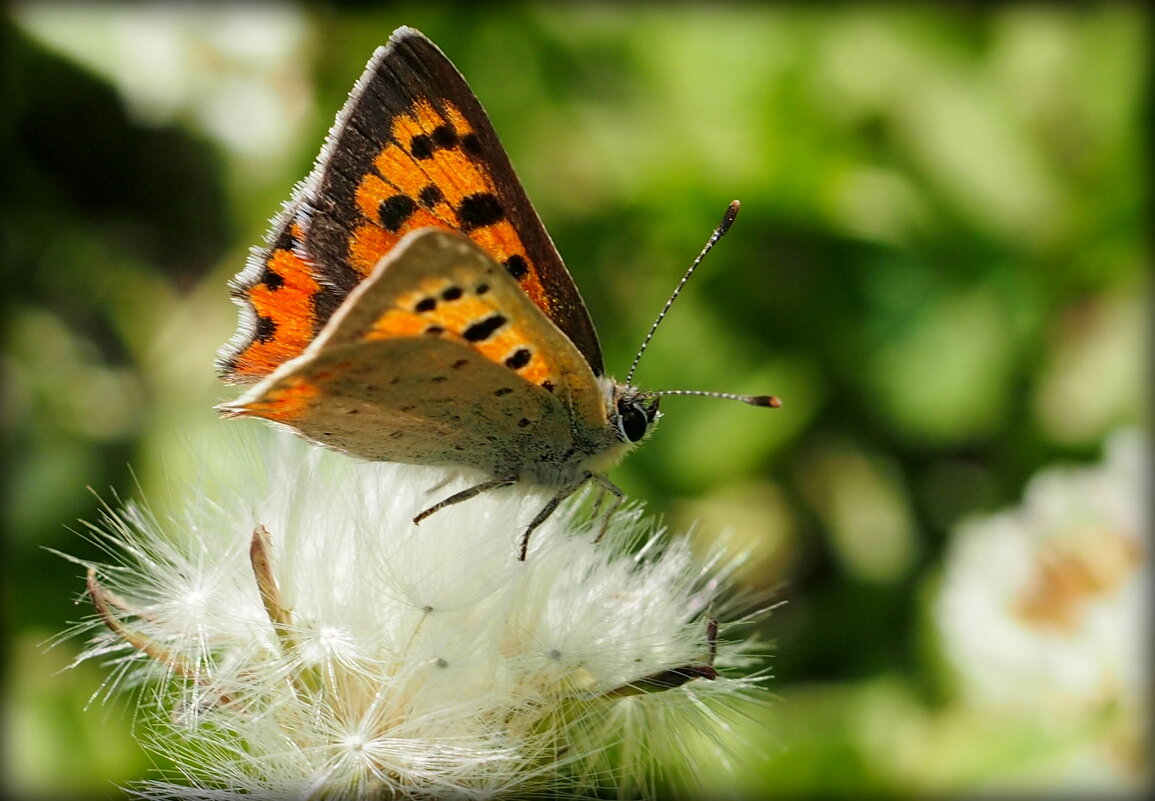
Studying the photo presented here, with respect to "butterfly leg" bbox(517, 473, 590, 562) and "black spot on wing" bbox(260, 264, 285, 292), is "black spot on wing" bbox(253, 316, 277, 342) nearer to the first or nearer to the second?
"black spot on wing" bbox(260, 264, 285, 292)

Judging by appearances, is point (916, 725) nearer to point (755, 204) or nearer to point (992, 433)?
point (992, 433)

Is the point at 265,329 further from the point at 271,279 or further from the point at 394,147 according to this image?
the point at 394,147

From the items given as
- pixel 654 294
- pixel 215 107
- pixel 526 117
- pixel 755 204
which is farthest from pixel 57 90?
pixel 755 204

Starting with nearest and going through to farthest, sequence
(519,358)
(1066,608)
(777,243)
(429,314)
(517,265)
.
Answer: (429,314), (519,358), (517,265), (1066,608), (777,243)

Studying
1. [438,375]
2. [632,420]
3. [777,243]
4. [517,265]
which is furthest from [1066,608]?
[438,375]

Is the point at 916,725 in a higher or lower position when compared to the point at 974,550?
lower

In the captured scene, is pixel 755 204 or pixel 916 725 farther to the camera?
pixel 755 204
